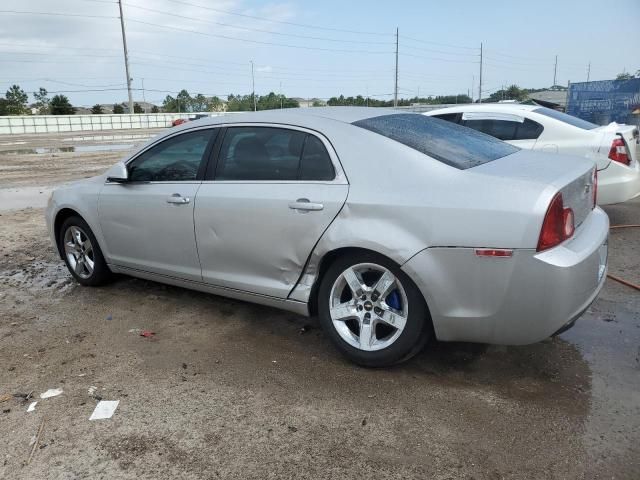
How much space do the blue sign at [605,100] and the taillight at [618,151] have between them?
50.6 ft

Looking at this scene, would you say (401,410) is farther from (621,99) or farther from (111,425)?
(621,99)

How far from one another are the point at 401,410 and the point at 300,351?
0.99 metres

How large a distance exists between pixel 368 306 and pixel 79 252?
318cm

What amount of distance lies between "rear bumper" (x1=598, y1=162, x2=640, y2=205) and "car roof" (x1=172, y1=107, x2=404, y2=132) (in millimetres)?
3670

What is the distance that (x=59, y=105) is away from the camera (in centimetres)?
7306

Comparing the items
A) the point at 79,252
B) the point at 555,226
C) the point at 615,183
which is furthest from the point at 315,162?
the point at 615,183

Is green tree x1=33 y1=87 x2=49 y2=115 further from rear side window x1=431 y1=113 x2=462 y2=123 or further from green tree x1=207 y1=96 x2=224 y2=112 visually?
rear side window x1=431 y1=113 x2=462 y2=123

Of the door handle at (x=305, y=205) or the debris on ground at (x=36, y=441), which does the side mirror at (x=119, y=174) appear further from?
the debris on ground at (x=36, y=441)

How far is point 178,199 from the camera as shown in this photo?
4.07 metres

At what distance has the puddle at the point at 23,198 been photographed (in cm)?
945

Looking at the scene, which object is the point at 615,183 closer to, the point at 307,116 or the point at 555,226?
the point at 555,226

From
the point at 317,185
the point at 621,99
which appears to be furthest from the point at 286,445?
the point at 621,99

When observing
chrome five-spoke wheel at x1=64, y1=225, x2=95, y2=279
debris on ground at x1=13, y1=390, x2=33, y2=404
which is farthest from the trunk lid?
chrome five-spoke wheel at x1=64, y1=225, x2=95, y2=279

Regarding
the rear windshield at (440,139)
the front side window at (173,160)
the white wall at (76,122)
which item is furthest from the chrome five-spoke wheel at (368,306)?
the white wall at (76,122)
